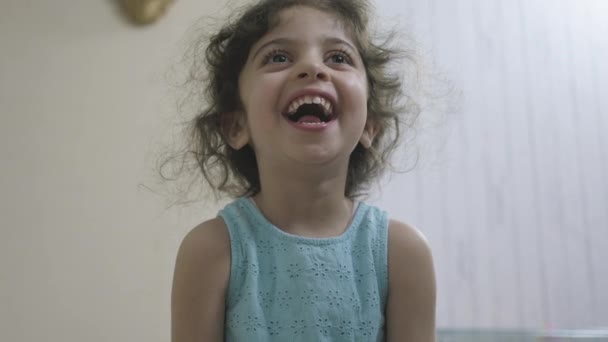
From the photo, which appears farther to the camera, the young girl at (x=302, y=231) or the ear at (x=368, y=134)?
the ear at (x=368, y=134)

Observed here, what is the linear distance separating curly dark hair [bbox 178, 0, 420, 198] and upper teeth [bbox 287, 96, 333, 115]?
0.14 meters

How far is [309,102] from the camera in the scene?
2.37 feet

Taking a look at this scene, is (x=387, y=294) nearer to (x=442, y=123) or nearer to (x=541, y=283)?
(x=442, y=123)

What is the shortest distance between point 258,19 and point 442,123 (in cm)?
78

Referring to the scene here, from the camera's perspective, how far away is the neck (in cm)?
78

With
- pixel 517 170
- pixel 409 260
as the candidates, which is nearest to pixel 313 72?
pixel 409 260

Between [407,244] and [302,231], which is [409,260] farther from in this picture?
[302,231]

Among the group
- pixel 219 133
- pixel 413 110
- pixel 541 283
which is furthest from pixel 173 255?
pixel 541 283

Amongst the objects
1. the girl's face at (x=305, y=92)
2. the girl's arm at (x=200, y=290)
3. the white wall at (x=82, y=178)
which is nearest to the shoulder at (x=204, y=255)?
the girl's arm at (x=200, y=290)

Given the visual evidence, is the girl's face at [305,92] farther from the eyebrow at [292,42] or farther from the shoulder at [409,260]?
the shoulder at [409,260]

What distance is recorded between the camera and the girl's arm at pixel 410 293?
75 centimetres

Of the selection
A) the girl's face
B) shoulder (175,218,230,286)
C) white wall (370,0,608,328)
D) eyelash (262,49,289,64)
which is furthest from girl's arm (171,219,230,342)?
white wall (370,0,608,328)

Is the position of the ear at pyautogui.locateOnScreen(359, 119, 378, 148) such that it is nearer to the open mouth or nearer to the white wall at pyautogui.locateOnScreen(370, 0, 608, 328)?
the open mouth

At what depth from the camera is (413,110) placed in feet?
3.48
